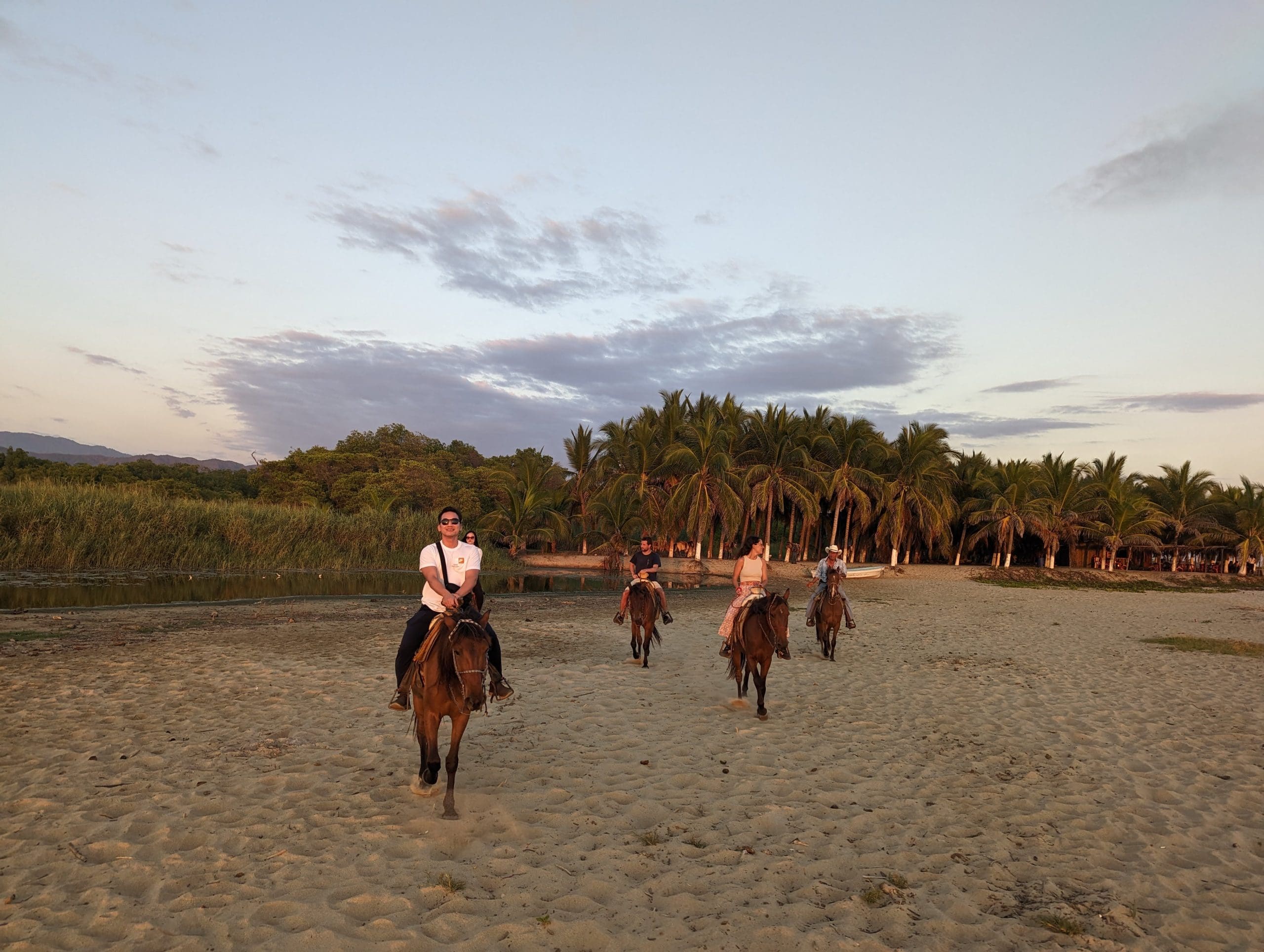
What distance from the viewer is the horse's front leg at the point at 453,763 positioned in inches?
218

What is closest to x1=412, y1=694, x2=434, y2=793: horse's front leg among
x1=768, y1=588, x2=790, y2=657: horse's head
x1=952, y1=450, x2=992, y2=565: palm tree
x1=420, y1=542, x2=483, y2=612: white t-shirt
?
x1=420, y1=542, x2=483, y2=612: white t-shirt

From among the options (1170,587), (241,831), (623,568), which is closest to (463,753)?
(241,831)

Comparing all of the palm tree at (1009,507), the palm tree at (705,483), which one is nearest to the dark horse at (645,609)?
the palm tree at (705,483)

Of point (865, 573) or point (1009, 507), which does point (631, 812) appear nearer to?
point (865, 573)

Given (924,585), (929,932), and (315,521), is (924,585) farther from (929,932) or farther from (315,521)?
(929,932)

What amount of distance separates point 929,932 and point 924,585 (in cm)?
3263

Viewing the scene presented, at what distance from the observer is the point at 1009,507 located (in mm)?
42844

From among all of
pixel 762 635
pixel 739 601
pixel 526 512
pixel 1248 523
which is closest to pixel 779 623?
pixel 762 635

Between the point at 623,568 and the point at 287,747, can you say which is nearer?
the point at 287,747

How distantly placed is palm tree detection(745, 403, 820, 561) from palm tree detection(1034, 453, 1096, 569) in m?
16.5

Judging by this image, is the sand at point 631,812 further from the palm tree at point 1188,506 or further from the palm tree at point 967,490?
the palm tree at point 1188,506

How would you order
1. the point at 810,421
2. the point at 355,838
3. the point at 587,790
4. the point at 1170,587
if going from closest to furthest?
the point at 355,838 → the point at 587,790 → the point at 1170,587 → the point at 810,421

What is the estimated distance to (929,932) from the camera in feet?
13.8

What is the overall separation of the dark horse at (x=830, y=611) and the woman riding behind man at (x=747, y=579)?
4098 millimetres
